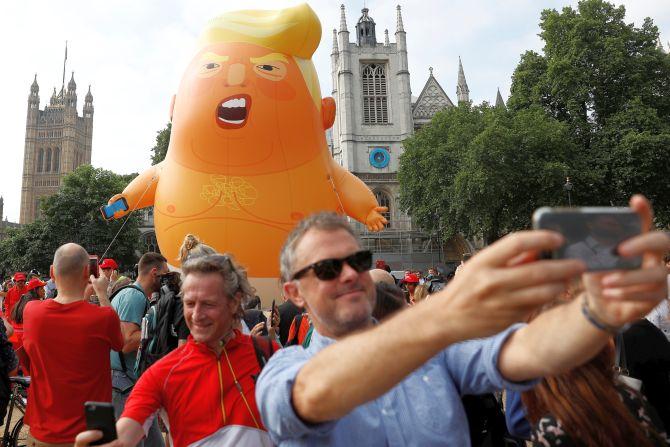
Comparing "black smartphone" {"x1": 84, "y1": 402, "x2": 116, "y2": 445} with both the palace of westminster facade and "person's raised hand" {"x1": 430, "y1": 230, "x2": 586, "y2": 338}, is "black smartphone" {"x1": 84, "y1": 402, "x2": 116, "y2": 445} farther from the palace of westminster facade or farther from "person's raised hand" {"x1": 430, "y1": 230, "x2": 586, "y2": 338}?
the palace of westminster facade

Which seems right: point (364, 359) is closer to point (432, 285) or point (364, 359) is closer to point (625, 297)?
point (625, 297)

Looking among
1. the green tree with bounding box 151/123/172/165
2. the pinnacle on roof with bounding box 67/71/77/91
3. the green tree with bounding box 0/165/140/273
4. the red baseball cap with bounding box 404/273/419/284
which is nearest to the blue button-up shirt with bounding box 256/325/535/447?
the red baseball cap with bounding box 404/273/419/284

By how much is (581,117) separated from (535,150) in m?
2.48

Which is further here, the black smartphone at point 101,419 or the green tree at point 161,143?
the green tree at point 161,143

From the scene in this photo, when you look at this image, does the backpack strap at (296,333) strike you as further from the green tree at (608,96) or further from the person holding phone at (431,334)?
the green tree at (608,96)

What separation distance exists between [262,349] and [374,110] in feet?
129

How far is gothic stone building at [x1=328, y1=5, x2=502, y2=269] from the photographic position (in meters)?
37.8

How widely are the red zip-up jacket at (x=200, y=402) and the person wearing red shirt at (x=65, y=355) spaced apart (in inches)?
45.5

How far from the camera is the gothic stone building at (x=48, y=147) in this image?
72250mm

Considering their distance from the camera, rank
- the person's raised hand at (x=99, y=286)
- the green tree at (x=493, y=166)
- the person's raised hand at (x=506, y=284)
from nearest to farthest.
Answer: the person's raised hand at (x=506, y=284), the person's raised hand at (x=99, y=286), the green tree at (x=493, y=166)

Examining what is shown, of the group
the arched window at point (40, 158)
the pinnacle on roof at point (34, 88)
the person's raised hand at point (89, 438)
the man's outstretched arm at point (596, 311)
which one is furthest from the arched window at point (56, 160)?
the man's outstretched arm at point (596, 311)

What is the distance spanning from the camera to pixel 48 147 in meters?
74.9

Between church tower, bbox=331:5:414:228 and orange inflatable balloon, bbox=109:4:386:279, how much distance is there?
101ft

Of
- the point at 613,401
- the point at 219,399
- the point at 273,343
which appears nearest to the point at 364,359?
the point at 613,401
